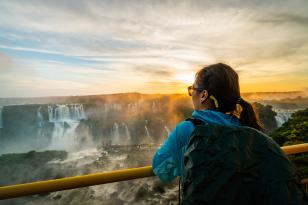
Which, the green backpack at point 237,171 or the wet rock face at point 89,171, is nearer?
the green backpack at point 237,171

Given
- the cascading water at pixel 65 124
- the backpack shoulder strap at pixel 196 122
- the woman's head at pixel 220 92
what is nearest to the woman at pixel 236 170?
the backpack shoulder strap at pixel 196 122

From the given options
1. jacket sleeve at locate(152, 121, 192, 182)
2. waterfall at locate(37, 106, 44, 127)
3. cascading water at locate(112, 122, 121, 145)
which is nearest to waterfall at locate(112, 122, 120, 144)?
cascading water at locate(112, 122, 121, 145)

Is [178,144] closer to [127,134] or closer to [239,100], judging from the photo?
[239,100]

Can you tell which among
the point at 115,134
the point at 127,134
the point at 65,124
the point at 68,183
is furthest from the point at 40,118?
the point at 68,183

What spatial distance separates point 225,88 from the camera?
4.83 ft

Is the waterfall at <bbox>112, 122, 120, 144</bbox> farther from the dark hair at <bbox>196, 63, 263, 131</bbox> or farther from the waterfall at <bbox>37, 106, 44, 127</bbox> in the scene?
the dark hair at <bbox>196, 63, 263, 131</bbox>

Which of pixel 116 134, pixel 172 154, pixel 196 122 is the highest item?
pixel 196 122

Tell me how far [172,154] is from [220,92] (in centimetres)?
44

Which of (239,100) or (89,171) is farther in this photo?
(89,171)

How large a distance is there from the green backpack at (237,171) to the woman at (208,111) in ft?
0.80

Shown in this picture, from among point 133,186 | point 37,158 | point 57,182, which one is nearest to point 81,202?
point 133,186

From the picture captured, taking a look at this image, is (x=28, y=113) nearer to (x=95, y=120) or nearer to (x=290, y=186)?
(x=95, y=120)

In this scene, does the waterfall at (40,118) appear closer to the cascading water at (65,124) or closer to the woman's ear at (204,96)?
the cascading water at (65,124)

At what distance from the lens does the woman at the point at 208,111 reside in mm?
1397
